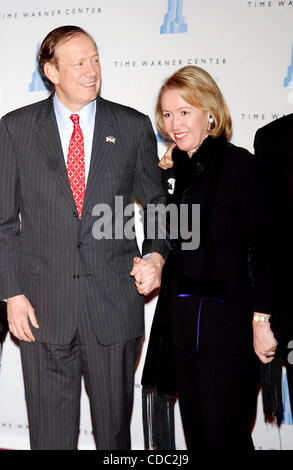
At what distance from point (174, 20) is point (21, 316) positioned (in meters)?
1.77

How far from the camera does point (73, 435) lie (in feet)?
7.80

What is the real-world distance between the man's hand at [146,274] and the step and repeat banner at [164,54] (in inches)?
35.9

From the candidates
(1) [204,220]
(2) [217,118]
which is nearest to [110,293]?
(1) [204,220]

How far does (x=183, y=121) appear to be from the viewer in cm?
215

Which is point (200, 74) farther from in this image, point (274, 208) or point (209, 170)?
point (274, 208)

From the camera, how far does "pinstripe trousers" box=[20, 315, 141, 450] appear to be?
7.40 feet

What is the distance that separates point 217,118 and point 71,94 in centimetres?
61

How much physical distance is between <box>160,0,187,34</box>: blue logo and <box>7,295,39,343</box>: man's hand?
1.65m

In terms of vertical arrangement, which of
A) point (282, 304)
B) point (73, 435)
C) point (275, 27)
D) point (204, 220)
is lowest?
point (73, 435)

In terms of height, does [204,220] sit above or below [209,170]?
below

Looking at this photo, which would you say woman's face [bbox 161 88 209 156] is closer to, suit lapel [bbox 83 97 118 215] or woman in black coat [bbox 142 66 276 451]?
woman in black coat [bbox 142 66 276 451]

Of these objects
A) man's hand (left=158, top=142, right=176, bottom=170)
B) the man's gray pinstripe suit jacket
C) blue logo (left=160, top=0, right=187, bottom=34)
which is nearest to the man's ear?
the man's gray pinstripe suit jacket

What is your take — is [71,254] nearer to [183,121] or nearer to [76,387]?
[76,387]

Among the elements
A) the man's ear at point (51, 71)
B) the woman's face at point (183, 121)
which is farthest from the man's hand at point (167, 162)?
the man's ear at point (51, 71)
